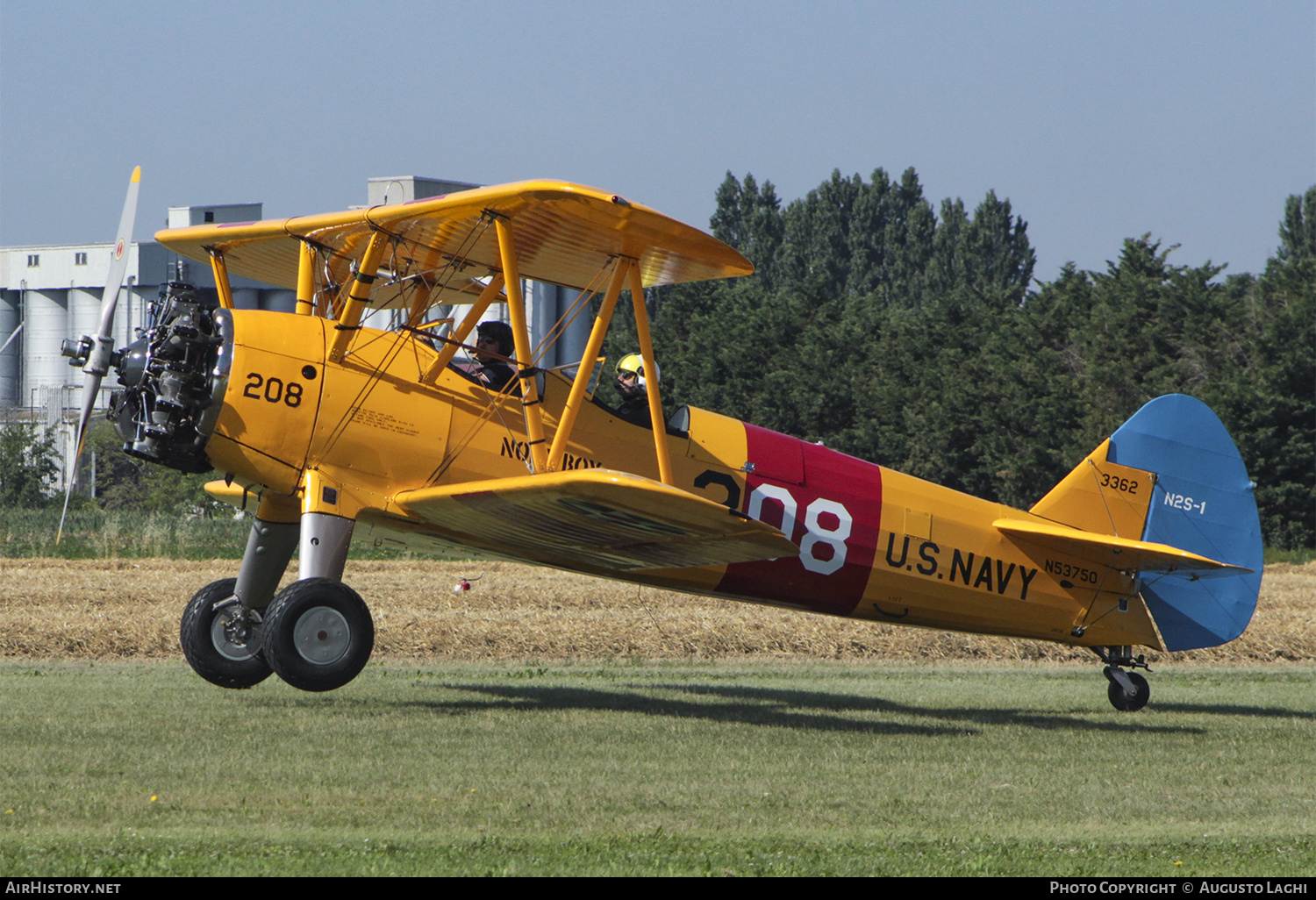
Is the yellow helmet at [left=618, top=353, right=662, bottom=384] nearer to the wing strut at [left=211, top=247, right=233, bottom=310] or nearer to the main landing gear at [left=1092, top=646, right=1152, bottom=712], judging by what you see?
the wing strut at [left=211, top=247, right=233, bottom=310]

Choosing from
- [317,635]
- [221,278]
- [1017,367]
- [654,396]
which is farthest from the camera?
[1017,367]

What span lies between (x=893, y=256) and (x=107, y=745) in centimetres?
8591

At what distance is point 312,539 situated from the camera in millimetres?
9812

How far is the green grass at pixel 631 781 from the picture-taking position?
19.2ft

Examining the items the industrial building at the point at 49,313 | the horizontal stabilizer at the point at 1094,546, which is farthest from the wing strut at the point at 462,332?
the industrial building at the point at 49,313

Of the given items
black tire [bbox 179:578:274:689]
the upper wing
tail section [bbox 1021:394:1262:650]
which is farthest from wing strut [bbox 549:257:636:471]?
tail section [bbox 1021:394:1262:650]

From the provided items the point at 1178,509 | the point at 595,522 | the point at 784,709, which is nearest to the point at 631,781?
the point at 595,522

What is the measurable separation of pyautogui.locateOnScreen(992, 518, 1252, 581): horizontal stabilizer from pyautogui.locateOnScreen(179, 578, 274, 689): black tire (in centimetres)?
647

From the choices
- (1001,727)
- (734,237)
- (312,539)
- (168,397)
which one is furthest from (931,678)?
(734,237)

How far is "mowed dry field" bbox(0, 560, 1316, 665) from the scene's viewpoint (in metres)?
15.4

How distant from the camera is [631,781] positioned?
7750 mm

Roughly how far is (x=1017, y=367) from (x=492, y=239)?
40.5m

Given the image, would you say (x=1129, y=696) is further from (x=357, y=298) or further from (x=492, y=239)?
(x=357, y=298)
